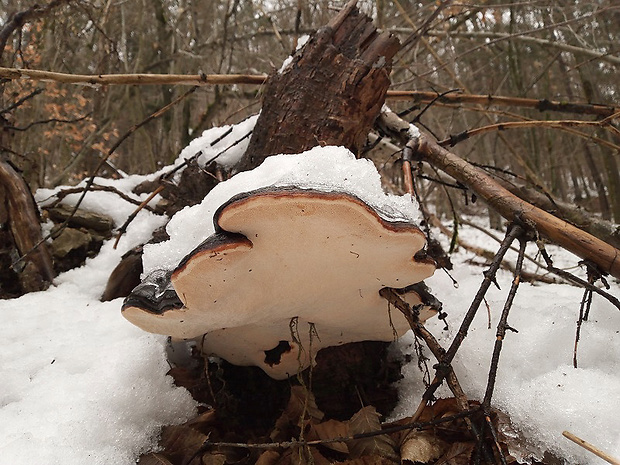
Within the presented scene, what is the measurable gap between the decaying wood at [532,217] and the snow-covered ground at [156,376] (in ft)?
1.14

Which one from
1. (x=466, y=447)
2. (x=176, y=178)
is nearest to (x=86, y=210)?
(x=176, y=178)

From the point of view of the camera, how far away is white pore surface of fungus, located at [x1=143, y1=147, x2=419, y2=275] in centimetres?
90

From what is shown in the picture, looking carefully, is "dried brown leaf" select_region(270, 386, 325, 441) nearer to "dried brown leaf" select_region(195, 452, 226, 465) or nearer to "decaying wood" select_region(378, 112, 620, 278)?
"dried brown leaf" select_region(195, 452, 226, 465)

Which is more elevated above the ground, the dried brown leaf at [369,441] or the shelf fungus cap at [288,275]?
the shelf fungus cap at [288,275]

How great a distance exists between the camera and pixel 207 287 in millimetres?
908

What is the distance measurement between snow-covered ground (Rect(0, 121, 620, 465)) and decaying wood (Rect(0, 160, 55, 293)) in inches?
11.2

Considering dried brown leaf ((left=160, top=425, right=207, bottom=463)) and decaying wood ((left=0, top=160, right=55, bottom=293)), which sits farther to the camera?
decaying wood ((left=0, top=160, right=55, bottom=293))

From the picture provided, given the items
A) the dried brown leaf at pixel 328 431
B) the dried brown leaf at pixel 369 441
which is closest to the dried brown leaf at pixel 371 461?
the dried brown leaf at pixel 369 441

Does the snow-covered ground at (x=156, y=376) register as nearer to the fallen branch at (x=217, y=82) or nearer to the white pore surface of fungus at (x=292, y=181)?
the white pore surface of fungus at (x=292, y=181)

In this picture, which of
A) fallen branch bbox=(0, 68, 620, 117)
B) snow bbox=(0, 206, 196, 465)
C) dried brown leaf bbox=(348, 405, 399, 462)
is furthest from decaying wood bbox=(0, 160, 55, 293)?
dried brown leaf bbox=(348, 405, 399, 462)

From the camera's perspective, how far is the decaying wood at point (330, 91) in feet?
5.19

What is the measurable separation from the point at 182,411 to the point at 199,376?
0.20 metres

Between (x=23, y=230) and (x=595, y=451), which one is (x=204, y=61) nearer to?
(x=23, y=230)

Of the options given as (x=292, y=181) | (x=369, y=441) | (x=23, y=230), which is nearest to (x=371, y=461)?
(x=369, y=441)
